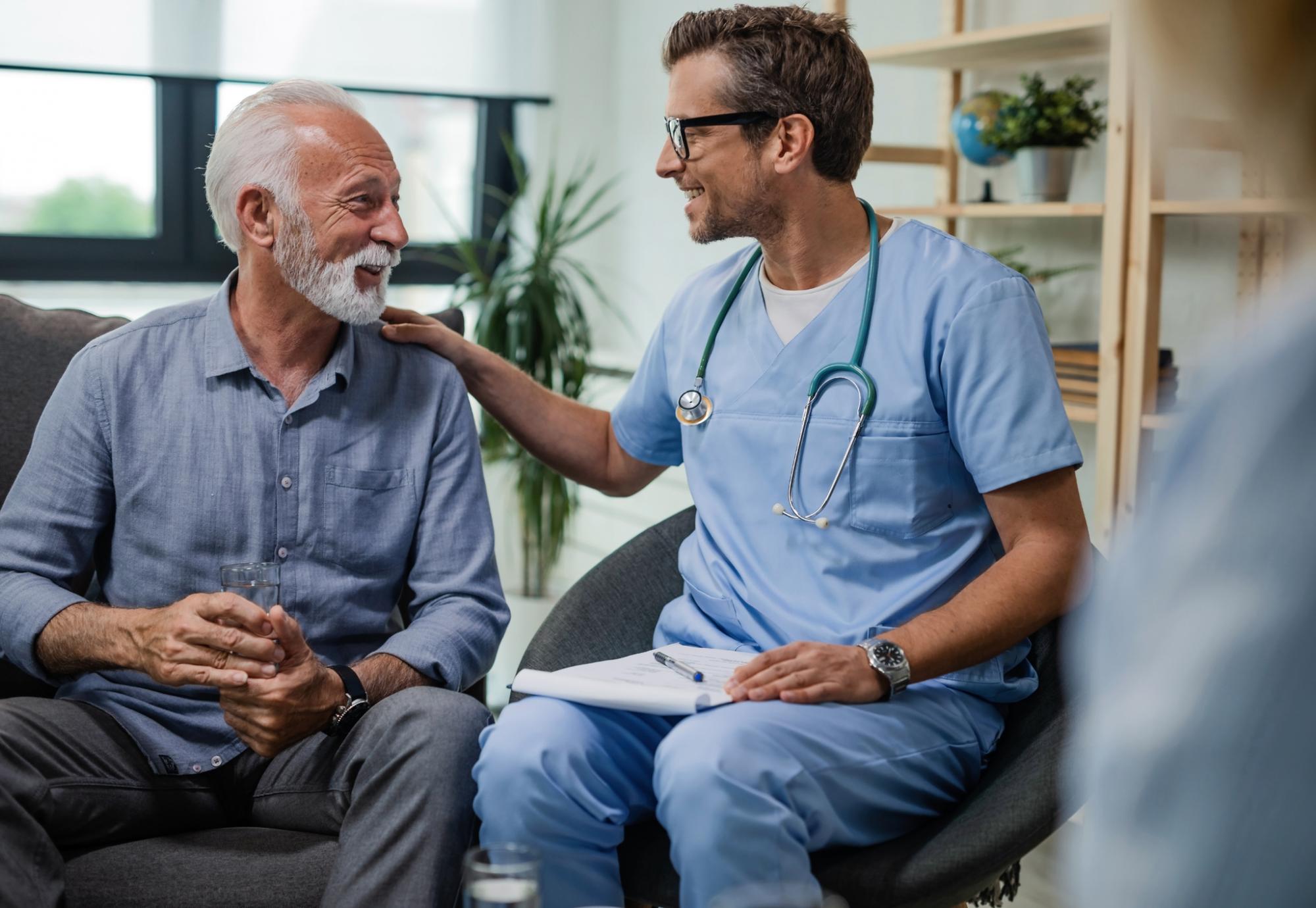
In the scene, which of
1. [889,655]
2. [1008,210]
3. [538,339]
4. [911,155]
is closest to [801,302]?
[889,655]

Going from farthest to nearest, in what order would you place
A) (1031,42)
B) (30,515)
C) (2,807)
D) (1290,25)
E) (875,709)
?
(1031,42), (30,515), (875,709), (2,807), (1290,25)

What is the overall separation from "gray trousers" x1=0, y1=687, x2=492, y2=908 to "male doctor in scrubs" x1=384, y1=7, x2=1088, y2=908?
0.06 m

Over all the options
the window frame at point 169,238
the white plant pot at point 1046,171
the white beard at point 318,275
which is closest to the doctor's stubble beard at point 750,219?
the white beard at point 318,275

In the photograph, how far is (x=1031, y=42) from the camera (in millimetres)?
2547

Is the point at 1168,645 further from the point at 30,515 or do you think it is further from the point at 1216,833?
the point at 30,515

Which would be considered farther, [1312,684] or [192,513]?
[192,513]

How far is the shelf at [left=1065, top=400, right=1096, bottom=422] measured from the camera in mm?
2439

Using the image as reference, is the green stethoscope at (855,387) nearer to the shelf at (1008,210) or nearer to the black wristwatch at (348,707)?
the black wristwatch at (348,707)

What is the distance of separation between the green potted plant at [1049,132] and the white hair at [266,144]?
149cm

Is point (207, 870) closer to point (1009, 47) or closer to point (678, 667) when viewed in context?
point (678, 667)

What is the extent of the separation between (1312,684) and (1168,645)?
5 cm

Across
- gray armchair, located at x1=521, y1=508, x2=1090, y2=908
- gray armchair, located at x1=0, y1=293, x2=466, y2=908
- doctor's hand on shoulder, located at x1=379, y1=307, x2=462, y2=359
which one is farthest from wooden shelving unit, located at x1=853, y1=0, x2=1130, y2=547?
gray armchair, located at x1=0, y1=293, x2=466, y2=908

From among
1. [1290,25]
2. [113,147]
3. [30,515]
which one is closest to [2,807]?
[30,515]

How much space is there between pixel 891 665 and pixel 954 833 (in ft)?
0.62
